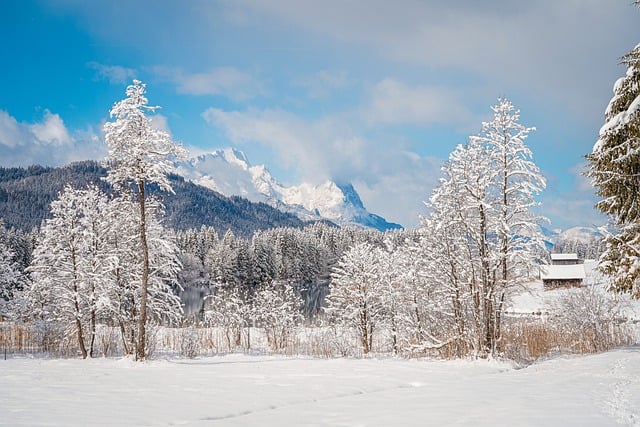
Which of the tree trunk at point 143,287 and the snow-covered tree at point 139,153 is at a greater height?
the snow-covered tree at point 139,153

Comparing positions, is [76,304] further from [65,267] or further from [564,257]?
[564,257]

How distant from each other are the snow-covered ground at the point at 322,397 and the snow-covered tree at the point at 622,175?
2.96 m

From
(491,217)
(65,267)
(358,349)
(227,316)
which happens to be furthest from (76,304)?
(491,217)

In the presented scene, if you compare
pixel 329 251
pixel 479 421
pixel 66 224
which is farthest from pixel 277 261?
pixel 479 421

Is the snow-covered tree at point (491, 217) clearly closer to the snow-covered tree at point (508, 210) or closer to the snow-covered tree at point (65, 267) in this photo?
the snow-covered tree at point (508, 210)

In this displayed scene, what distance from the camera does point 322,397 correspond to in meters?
9.99

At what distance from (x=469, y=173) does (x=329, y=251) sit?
390ft

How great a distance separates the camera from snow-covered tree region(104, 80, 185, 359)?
61.3 feet

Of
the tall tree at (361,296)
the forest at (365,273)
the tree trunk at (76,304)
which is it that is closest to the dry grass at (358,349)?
the forest at (365,273)

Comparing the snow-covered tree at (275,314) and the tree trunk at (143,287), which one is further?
the snow-covered tree at (275,314)

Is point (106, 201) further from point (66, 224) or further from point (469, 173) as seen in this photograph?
point (469, 173)

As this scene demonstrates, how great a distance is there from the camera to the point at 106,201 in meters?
24.1

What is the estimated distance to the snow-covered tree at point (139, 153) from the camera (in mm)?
18672

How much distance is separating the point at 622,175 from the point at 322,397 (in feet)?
35.1
